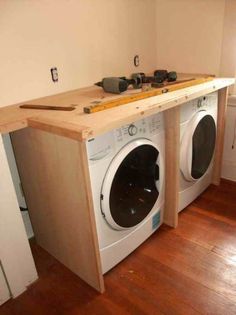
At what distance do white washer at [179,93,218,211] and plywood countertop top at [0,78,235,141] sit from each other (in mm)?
143

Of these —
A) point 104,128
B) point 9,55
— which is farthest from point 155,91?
point 9,55

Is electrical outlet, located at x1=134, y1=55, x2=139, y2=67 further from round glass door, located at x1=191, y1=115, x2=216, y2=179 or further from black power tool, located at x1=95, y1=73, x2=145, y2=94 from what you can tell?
round glass door, located at x1=191, y1=115, x2=216, y2=179

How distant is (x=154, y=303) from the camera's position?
121 centimetres

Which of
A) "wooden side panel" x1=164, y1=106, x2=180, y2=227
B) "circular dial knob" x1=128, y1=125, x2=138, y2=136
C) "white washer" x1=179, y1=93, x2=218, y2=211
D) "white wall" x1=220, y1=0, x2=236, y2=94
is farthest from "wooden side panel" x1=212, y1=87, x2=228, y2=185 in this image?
"circular dial knob" x1=128, y1=125, x2=138, y2=136

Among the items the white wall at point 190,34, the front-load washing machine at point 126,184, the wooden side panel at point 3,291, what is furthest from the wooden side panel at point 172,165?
the wooden side panel at point 3,291

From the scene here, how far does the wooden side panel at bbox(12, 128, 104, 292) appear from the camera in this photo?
3.44ft

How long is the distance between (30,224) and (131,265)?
683 mm

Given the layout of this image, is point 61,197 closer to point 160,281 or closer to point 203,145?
point 160,281

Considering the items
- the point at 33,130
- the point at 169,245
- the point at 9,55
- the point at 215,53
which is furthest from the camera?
the point at 215,53

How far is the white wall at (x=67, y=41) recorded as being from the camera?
1.34 metres

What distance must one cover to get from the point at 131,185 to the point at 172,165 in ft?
1.01

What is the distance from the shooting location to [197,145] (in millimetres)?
1684

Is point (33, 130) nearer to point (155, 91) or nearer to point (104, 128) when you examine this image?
point (104, 128)

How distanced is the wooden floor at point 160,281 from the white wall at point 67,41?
3.26 ft
